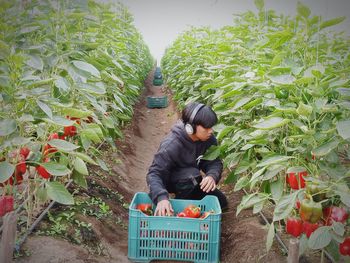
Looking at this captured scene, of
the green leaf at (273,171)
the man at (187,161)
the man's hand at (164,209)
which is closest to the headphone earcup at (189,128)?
the man at (187,161)

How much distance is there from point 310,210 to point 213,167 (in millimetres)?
1482

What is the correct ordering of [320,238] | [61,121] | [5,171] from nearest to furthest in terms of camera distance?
[320,238], [5,171], [61,121]

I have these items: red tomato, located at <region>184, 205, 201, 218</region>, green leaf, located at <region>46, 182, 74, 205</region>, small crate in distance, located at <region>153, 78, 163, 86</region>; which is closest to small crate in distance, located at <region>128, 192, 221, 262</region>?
red tomato, located at <region>184, 205, 201, 218</region>

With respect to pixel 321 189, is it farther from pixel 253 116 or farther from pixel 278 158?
pixel 253 116

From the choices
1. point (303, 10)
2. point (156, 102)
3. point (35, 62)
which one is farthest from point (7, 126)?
point (156, 102)

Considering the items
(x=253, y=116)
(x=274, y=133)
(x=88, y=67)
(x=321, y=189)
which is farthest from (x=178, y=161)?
(x=321, y=189)

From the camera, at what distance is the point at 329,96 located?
6.73 feet

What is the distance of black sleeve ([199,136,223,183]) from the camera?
3024 millimetres

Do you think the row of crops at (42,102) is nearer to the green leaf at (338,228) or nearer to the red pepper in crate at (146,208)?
the red pepper in crate at (146,208)

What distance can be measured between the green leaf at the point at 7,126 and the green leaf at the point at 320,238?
1471 millimetres

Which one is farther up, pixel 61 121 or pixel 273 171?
pixel 61 121

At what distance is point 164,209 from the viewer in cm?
259

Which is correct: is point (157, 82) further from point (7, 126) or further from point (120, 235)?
point (7, 126)

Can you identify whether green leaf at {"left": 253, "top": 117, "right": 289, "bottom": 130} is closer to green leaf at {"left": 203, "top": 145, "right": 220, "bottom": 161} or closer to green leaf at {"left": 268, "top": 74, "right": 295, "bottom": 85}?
green leaf at {"left": 268, "top": 74, "right": 295, "bottom": 85}
